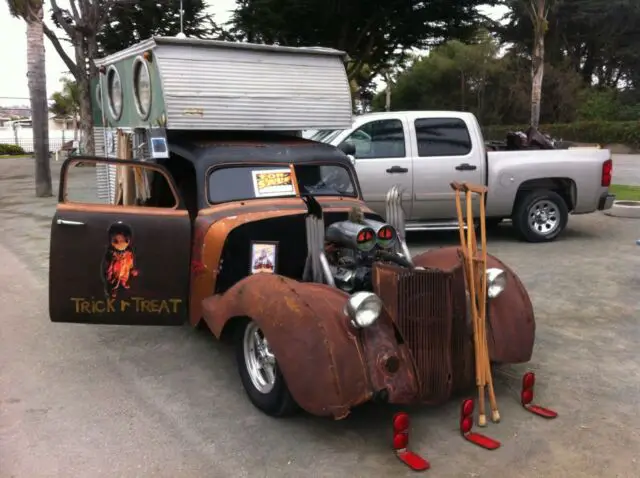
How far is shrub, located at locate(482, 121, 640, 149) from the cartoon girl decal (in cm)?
3115

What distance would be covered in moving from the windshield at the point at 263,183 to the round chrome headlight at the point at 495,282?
1785 mm

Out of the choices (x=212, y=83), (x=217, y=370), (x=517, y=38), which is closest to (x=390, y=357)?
(x=217, y=370)

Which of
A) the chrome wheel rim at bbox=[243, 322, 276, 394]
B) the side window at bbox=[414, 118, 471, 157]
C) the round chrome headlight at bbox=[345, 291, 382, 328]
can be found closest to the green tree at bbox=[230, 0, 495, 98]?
the side window at bbox=[414, 118, 471, 157]

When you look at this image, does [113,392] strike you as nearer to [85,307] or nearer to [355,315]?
[85,307]

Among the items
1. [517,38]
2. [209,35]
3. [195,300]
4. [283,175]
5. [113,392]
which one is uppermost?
[517,38]

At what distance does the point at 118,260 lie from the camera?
4367 mm

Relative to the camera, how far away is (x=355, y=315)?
11.5ft

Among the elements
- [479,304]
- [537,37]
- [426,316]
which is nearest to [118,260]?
[426,316]

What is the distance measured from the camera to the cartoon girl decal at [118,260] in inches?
171

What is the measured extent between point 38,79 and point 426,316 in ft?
49.4

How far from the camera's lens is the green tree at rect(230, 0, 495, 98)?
2056 cm

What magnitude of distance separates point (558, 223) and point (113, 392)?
7.31 metres

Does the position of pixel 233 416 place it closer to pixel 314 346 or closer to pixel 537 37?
pixel 314 346

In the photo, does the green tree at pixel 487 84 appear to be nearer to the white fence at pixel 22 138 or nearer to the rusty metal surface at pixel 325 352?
the white fence at pixel 22 138
